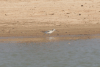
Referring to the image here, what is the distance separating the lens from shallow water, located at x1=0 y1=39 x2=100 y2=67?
906 cm

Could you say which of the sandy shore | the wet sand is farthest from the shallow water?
the sandy shore

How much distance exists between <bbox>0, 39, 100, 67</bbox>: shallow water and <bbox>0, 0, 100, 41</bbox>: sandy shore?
49.5 inches

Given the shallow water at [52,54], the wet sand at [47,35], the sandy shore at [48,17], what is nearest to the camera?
the shallow water at [52,54]

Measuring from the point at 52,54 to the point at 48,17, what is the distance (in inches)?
197

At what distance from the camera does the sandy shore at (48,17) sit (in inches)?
538

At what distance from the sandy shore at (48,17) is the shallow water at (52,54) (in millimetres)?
1257

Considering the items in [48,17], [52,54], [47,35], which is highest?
[48,17]

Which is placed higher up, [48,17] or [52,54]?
[48,17]

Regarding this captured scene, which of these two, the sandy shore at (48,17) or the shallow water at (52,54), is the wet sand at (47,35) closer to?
the sandy shore at (48,17)

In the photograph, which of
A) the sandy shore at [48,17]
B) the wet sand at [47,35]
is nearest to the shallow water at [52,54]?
the wet sand at [47,35]

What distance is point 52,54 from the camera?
10289mm

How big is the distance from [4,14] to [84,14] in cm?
446

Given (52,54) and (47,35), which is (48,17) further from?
(52,54)

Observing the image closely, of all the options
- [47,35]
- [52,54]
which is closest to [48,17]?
[47,35]
